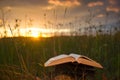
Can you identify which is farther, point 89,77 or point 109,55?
point 109,55

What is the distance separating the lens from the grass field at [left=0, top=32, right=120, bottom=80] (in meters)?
3.95

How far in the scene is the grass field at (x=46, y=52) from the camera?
395cm

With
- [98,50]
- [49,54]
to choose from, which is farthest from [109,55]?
[49,54]

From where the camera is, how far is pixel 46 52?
499cm

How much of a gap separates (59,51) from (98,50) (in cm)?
67

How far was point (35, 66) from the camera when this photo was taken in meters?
4.29

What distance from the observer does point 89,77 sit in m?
3.26

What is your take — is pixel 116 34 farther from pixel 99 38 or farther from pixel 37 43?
pixel 37 43

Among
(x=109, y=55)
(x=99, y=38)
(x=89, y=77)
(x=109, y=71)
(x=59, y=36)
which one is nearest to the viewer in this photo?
(x=89, y=77)

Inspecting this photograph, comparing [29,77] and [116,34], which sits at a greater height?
[116,34]

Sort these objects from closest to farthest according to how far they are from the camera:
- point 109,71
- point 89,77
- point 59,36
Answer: point 89,77 < point 109,71 < point 59,36

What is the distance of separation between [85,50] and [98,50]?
0.23 meters

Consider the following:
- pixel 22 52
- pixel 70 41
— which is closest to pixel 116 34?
pixel 70 41

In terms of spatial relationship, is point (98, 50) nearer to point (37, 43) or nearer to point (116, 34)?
point (116, 34)
